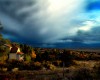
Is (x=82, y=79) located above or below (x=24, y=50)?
below

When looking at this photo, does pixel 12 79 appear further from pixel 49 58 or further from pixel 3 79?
pixel 49 58

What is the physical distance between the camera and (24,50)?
305 ft

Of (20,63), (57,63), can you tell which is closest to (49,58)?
(57,63)

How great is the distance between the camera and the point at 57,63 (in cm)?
6869

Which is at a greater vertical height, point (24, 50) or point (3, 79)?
point (24, 50)

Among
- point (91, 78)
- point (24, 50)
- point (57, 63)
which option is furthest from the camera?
point (24, 50)

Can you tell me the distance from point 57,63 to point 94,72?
31789 mm

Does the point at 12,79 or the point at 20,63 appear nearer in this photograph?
the point at 12,79

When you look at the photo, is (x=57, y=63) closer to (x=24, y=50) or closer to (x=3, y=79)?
(x=24, y=50)

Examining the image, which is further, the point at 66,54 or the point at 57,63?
the point at 66,54

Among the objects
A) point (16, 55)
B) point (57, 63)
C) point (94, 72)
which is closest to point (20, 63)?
point (57, 63)

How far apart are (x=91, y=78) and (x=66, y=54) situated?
51.5 meters

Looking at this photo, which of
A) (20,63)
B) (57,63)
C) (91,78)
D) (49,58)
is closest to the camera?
(91,78)

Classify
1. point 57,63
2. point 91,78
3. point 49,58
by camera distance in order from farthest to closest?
1. point 49,58
2. point 57,63
3. point 91,78
